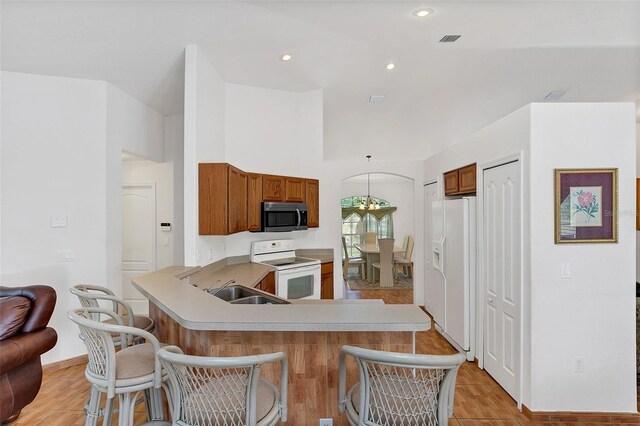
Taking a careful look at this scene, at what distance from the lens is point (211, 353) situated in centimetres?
182

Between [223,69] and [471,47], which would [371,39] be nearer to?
[471,47]

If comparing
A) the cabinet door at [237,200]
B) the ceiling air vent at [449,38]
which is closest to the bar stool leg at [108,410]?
the cabinet door at [237,200]

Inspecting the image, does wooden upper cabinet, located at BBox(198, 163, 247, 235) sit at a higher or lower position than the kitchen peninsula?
higher

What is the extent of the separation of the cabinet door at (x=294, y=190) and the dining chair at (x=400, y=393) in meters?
3.23

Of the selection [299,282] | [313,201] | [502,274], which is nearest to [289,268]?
[299,282]

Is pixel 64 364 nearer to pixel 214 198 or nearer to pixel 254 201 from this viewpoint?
pixel 214 198

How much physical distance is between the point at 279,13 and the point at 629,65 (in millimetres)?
4352

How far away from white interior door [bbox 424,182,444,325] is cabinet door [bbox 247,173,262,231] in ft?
7.18

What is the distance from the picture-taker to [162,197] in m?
4.95

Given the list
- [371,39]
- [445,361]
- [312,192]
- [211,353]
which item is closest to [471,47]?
[371,39]

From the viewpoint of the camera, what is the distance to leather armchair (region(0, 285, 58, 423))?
87.5 inches

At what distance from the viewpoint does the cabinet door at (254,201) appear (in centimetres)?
398

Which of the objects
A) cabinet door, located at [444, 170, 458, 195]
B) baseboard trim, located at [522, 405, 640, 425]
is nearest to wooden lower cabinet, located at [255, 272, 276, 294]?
cabinet door, located at [444, 170, 458, 195]

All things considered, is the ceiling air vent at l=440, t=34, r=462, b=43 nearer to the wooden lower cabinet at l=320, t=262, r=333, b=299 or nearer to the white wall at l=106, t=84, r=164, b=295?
the wooden lower cabinet at l=320, t=262, r=333, b=299
